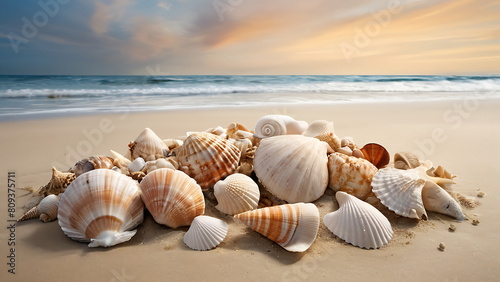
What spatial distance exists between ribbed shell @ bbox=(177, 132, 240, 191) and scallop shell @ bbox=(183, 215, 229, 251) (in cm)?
60

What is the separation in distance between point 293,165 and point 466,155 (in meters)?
3.16

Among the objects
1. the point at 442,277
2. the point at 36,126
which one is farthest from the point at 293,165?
the point at 36,126

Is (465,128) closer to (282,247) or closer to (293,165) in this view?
(293,165)

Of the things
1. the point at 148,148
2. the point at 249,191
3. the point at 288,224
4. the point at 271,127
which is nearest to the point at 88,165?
the point at 148,148

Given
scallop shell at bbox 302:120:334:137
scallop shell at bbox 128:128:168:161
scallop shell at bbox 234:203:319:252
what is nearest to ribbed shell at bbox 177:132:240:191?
scallop shell at bbox 128:128:168:161

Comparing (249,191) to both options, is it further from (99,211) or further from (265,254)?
(99,211)

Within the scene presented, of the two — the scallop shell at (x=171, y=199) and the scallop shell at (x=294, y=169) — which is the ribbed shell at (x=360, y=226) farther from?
the scallop shell at (x=171, y=199)

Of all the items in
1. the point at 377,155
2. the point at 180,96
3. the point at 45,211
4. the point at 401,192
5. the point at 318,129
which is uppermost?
the point at 318,129

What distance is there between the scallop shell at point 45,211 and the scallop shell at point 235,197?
1427 mm

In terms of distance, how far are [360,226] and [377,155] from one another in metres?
1.29

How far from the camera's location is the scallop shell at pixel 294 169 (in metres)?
2.81

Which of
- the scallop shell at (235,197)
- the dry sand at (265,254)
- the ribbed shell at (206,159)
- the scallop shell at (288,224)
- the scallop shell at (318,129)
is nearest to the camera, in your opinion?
the dry sand at (265,254)

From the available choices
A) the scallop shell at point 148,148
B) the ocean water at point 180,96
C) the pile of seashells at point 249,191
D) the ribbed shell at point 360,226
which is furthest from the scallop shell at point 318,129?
the ocean water at point 180,96

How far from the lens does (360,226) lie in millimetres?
2369
